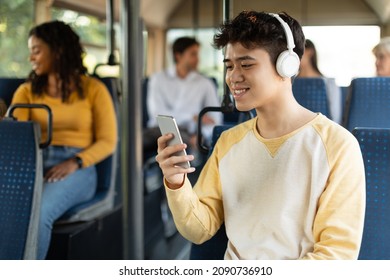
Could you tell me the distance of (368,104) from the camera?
4.39 ft

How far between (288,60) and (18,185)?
101 centimetres

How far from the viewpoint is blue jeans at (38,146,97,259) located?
2.13 meters

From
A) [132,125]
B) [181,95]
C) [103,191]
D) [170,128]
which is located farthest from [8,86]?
[181,95]

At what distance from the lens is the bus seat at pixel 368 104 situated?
1.30 metres

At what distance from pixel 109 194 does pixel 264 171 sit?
1.43 m

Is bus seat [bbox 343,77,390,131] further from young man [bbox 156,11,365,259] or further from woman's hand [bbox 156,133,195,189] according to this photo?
woman's hand [bbox 156,133,195,189]

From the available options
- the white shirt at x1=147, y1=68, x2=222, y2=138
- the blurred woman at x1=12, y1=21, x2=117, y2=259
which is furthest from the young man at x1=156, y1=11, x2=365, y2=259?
the white shirt at x1=147, y1=68, x2=222, y2=138

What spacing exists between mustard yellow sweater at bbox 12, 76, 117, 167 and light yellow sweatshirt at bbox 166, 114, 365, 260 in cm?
83

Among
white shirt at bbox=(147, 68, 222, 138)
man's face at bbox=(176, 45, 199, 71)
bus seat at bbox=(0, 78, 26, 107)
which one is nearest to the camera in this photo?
bus seat at bbox=(0, 78, 26, 107)

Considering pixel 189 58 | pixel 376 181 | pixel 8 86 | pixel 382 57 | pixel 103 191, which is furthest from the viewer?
pixel 189 58

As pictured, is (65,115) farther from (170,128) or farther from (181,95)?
(181,95)

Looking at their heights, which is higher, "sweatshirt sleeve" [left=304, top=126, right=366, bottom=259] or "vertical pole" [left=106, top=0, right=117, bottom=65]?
"vertical pole" [left=106, top=0, right=117, bottom=65]

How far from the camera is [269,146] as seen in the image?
49.1 inches

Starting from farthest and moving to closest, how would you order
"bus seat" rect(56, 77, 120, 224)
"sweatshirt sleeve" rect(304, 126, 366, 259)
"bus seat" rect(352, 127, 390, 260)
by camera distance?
"bus seat" rect(56, 77, 120, 224), "bus seat" rect(352, 127, 390, 260), "sweatshirt sleeve" rect(304, 126, 366, 259)
